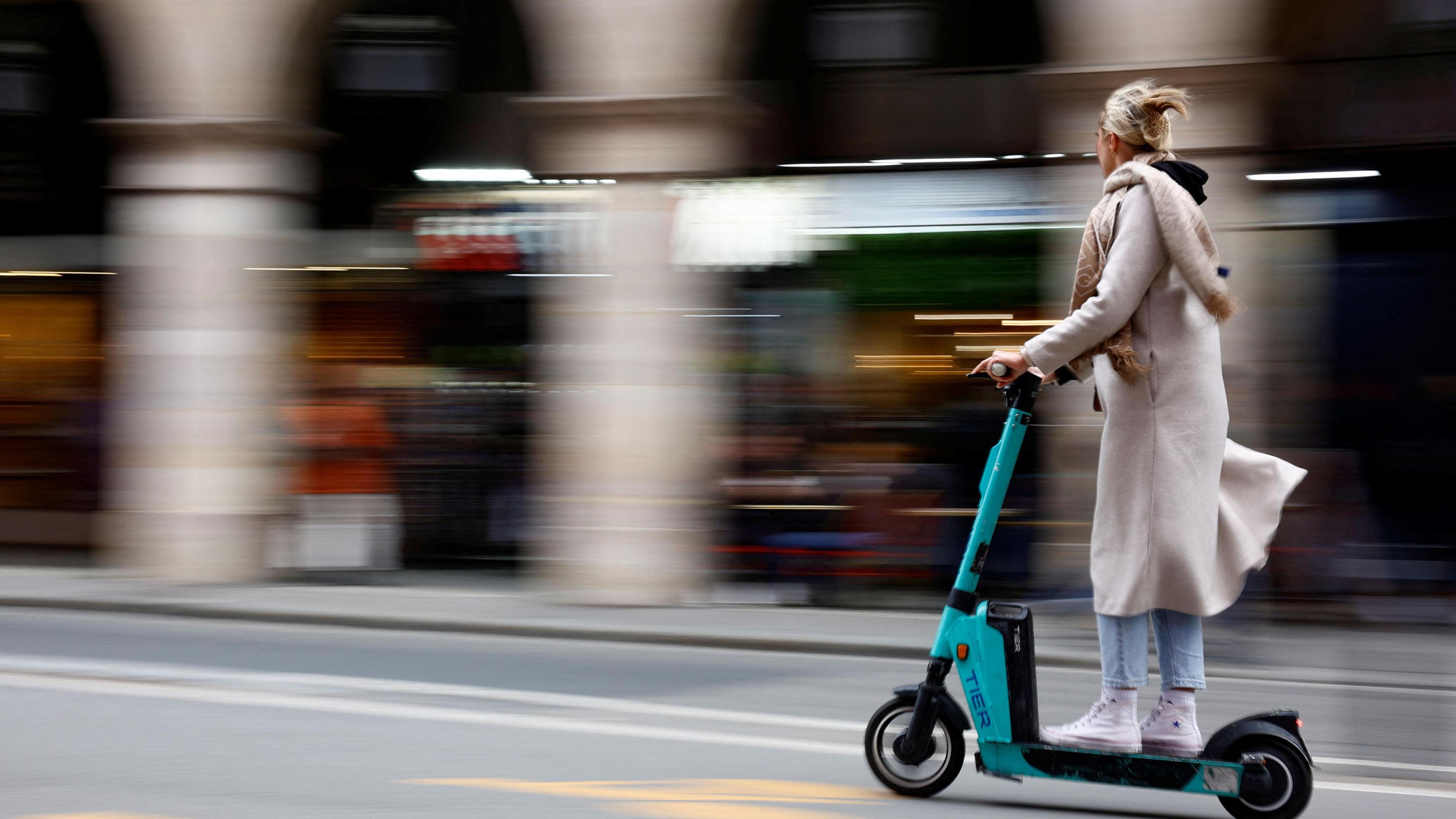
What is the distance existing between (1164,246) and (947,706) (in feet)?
4.31

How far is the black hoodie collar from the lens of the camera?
3.79 m

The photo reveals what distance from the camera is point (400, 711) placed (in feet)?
18.7

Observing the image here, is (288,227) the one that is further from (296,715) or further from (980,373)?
(980,373)

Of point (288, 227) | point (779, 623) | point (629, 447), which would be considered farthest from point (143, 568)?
point (779, 623)

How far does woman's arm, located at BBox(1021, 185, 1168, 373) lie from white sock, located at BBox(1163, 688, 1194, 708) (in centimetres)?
90

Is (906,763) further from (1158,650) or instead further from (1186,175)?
(1186,175)

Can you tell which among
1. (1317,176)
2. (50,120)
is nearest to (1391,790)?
(1317,176)

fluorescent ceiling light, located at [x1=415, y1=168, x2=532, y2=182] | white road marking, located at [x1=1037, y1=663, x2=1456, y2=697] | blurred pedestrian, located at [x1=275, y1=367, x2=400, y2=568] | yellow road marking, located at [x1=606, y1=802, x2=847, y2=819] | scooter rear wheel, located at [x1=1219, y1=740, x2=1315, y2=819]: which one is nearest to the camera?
scooter rear wheel, located at [x1=1219, y1=740, x2=1315, y2=819]

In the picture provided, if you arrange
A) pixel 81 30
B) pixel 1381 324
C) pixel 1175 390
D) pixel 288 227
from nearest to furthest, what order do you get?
pixel 1175 390 < pixel 1381 324 < pixel 288 227 < pixel 81 30

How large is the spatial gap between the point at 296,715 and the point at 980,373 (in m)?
3.03

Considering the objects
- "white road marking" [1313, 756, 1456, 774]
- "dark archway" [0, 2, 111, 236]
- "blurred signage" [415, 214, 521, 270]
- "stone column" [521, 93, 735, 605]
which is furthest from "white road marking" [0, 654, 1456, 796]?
"dark archway" [0, 2, 111, 236]

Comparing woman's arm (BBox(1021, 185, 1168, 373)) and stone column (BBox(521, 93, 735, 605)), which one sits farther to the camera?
stone column (BBox(521, 93, 735, 605))

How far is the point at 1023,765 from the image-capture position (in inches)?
154

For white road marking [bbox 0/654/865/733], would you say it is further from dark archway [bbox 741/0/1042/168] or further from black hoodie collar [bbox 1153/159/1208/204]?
dark archway [bbox 741/0/1042/168]
